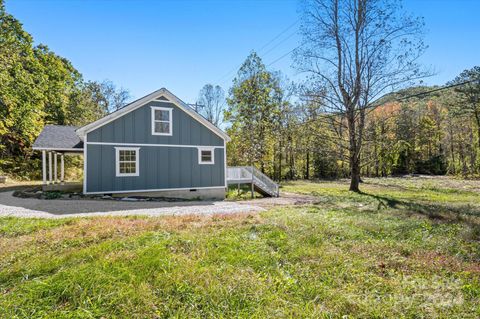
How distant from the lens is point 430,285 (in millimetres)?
3221

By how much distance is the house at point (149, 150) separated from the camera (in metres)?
11.8

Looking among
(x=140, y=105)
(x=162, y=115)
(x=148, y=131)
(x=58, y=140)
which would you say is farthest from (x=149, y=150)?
(x=58, y=140)

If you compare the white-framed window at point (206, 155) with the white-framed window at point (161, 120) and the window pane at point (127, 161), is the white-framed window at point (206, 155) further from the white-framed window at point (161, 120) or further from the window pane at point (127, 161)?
the window pane at point (127, 161)

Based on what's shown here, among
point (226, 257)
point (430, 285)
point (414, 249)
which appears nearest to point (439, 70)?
point (414, 249)

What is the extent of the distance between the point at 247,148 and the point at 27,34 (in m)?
18.2

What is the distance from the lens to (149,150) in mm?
12758

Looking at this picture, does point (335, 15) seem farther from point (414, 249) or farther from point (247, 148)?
point (414, 249)

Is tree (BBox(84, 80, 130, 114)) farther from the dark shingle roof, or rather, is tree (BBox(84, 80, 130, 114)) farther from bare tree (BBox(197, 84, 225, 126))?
the dark shingle roof

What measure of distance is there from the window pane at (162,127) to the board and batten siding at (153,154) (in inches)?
11.2

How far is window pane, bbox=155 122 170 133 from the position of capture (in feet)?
42.8

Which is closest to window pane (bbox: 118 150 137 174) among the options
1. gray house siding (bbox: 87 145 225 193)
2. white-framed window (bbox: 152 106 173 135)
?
gray house siding (bbox: 87 145 225 193)

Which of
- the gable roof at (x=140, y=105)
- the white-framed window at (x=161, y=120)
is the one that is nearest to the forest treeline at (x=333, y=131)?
the gable roof at (x=140, y=105)

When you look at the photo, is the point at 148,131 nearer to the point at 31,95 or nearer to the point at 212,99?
the point at 31,95

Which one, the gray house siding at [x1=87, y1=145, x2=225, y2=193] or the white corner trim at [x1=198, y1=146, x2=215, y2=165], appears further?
the white corner trim at [x1=198, y1=146, x2=215, y2=165]
